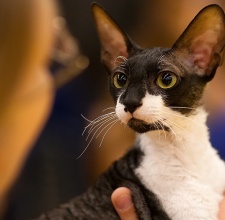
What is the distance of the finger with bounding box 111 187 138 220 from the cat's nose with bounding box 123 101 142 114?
19 cm

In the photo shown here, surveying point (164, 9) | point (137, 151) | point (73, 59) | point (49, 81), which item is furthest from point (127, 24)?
point (137, 151)

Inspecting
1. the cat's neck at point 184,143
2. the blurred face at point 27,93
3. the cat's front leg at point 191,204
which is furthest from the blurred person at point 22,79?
the cat's front leg at point 191,204

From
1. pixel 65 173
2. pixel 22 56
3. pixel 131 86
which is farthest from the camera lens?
pixel 65 173

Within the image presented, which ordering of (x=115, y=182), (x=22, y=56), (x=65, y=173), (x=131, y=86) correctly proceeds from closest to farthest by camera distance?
(x=131, y=86) → (x=115, y=182) → (x=22, y=56) → (x=65, y=173)

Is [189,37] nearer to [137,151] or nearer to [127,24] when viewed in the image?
[137,151]

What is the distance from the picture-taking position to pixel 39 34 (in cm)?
115

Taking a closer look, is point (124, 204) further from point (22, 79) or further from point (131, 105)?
point (22, 79)

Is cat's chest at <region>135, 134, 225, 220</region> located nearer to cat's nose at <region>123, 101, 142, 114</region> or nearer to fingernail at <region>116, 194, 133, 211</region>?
fingernail at <region>116, 194, 133, 211</region>

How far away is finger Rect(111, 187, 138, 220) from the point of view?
0.76m

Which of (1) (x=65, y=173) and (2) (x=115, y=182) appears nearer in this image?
(2) (x=115, y=182)

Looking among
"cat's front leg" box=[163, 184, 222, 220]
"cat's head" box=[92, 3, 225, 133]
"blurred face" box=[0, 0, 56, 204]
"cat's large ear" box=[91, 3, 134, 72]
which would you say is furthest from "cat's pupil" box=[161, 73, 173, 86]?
"blurred face" box=[0, 0, 56, 204]

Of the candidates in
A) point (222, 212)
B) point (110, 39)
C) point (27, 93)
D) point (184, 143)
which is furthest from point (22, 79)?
point (222, 212)

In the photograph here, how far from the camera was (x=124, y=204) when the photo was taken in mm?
761

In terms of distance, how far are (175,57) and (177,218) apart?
0.31 metres
